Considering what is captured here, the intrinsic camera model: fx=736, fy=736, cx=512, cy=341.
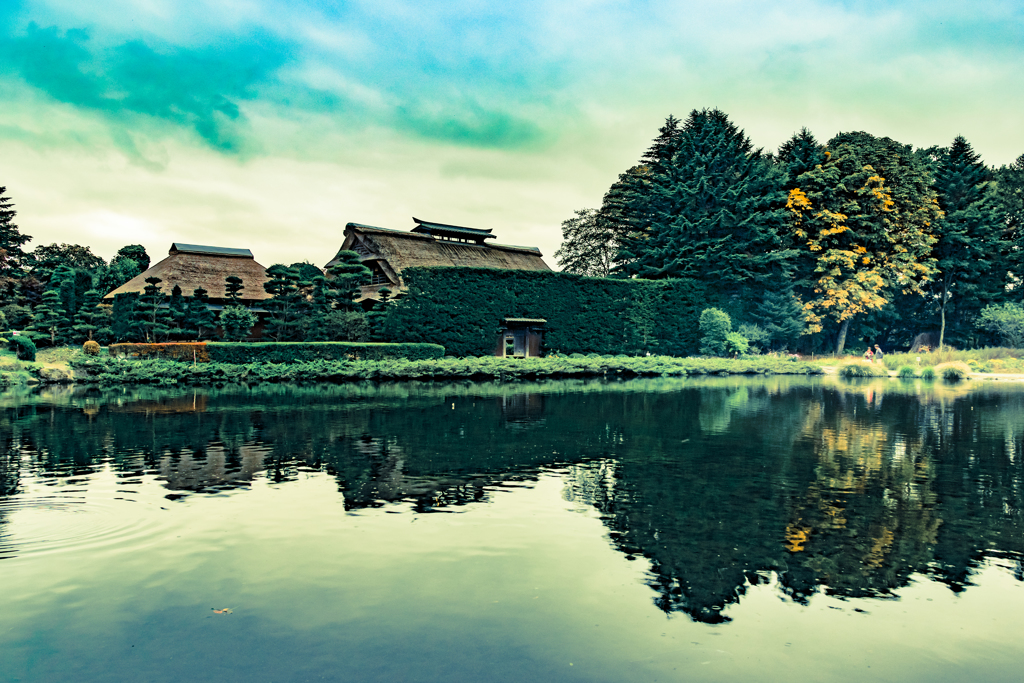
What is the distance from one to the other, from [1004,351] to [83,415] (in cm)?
4671

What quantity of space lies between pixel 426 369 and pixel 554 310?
494 inches

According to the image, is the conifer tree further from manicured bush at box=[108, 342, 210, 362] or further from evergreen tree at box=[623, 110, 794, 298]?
evergreen tree at box=[623, 110, 794, 298]

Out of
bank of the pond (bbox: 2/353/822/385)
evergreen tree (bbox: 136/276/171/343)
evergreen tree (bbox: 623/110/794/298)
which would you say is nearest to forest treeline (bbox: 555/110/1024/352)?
evergreen tree (bbox: 623/110/794/298)

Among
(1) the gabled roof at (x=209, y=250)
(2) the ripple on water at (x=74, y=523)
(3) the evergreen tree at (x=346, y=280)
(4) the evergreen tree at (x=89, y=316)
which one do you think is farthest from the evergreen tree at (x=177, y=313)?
(2) the ripple on water at (x=74, y=523)

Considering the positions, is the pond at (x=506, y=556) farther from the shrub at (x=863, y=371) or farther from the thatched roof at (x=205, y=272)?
the thatched roof at (x=205, y=272)

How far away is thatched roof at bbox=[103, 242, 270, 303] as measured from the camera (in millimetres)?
44438

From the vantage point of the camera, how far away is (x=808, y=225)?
153 ft

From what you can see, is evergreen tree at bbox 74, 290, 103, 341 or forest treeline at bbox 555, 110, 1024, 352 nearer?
evergreen tree at bbox 74, 290, 103, 341

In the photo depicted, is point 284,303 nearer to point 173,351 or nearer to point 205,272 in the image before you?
point 173,351

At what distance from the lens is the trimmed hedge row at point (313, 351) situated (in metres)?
28.7

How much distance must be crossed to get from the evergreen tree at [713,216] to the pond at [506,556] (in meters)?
32.7

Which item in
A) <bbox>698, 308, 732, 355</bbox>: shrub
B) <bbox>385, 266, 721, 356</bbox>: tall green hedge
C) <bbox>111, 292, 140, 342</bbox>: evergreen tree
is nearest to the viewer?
<bbox>385, 266, 721, 356</bbox>: tall green hedge

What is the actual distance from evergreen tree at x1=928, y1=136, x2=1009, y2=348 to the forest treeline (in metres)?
0.09

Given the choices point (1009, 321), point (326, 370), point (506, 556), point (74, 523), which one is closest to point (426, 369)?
point (326, 370)
